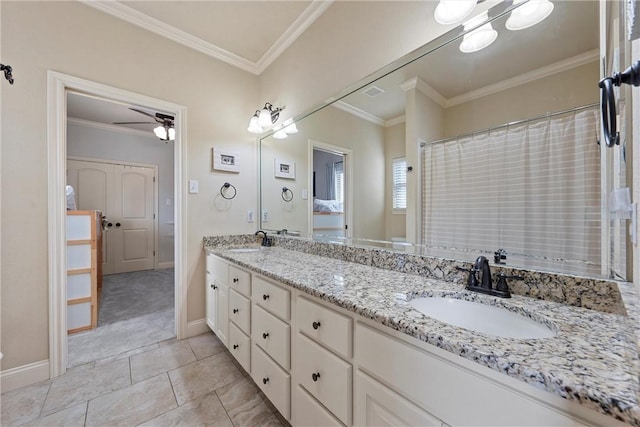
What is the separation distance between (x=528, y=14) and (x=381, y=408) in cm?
154

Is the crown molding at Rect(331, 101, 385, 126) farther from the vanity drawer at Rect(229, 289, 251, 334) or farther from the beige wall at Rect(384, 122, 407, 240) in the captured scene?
the vanity drawer at Rect(229, 289, 251, 334)

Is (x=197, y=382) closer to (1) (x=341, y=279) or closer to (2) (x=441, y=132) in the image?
(1) (x=341, y=279)

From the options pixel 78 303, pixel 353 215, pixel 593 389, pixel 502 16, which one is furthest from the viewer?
pixel 78 303

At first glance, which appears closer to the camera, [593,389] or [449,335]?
[593,389]

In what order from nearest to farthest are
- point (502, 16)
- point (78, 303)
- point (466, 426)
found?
point (466, 426) < point (502, 16) < point (78, 303)

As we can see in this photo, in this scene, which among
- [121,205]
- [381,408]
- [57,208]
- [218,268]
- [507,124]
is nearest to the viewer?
[381,408]

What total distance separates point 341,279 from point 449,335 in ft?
1.95

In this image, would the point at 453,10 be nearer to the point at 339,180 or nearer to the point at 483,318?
the point at 339,180

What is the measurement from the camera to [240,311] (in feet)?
5.34

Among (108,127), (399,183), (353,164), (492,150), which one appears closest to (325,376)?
(399,183)

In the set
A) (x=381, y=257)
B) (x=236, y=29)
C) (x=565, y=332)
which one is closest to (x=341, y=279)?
(x=381, y=257)

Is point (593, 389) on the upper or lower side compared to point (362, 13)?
lower

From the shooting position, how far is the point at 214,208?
2.43 m

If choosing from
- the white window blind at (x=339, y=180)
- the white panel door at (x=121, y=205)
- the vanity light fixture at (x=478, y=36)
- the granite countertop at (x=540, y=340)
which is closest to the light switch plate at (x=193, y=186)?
the white window blind at (x=339, y=180)
